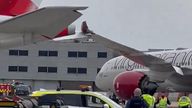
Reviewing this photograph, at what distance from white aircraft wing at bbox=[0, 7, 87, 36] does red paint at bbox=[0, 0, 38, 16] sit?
1300 millimetres

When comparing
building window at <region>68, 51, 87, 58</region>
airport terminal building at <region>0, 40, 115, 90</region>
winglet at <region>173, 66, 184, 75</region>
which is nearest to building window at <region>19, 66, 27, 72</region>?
airport terminal building at <region>0, 40, 115, 90</region>

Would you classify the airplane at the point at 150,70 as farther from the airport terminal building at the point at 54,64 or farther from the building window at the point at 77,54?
the building window at the point at 77,54

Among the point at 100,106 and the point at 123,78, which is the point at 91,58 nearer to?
the point at 123,78

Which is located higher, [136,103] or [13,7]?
[13,7]

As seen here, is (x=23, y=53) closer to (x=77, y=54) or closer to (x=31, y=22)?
(x=77, y=54)

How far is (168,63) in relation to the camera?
3116 centimetres

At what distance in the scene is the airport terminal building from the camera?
85.0 m

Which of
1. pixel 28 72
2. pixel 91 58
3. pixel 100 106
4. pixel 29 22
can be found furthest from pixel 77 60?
pixel 29 22

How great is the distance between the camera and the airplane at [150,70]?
3116cm

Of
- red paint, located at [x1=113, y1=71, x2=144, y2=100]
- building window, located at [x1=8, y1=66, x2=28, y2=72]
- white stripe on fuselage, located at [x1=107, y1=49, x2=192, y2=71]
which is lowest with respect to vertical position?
red paint, located at [x1=113, y1=71, x2=144, y2=100]

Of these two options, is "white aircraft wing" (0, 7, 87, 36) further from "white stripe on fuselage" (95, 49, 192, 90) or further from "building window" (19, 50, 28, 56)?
"building window" (19, 50, 28, 56)

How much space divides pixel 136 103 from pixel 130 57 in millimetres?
17666

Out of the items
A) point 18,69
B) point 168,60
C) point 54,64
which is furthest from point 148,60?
point 18,69

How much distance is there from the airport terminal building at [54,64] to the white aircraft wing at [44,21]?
72.8 meters
